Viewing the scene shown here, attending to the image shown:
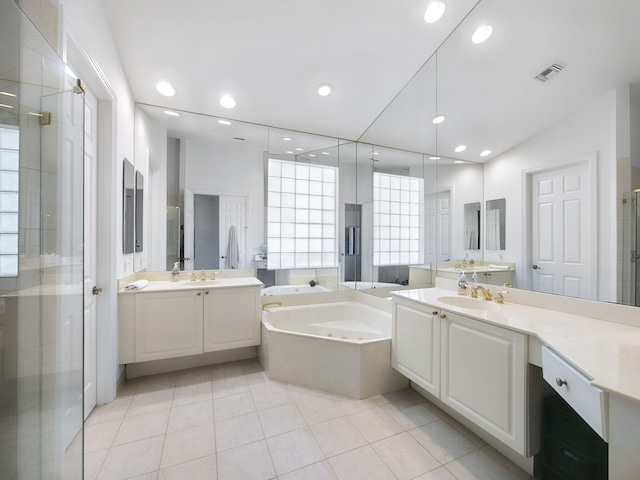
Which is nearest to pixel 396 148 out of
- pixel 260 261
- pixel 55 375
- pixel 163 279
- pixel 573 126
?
pixel 573 126


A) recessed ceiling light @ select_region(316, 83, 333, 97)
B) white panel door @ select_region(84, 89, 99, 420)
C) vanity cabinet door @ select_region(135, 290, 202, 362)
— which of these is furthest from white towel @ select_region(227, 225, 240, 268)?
recessed ceiling light @ select_region(316, 83, 333, 97)

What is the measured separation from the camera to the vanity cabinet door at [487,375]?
49.1 inches

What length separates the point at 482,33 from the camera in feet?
5.87

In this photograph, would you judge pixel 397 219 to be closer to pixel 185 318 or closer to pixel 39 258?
pixel 185 318

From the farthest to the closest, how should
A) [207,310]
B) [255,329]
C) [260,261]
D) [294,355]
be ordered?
[260,261] < [255,329] < [207,310] < [294,355]

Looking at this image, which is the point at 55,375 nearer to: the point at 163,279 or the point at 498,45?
the point at 163,279

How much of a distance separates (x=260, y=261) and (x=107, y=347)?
5.19 ft

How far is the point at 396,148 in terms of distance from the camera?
287 cm

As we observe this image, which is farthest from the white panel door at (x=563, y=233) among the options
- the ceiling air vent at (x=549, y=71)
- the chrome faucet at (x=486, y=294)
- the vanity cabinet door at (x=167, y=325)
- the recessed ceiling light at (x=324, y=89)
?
the vanity cabinet door at (x=167, y=325)

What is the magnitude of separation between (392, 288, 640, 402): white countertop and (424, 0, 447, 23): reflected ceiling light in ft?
6.85

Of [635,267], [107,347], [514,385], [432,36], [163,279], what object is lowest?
[107,347]

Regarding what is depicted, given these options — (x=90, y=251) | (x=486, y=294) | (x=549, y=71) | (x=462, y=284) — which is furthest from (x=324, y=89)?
(x=90, y=251)

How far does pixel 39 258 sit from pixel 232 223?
195 cm

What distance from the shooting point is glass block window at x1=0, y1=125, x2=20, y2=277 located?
0.92 metres
